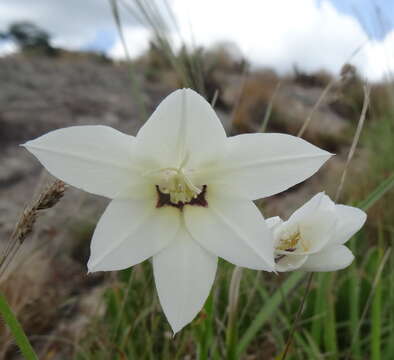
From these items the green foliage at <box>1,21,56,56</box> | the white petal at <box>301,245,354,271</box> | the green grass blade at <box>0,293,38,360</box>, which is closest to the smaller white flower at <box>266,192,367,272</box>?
the white petal at <box>301,245,354,271</box>

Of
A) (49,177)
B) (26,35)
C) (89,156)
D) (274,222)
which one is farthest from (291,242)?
(26,35)

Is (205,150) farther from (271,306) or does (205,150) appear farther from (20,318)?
(20,318)

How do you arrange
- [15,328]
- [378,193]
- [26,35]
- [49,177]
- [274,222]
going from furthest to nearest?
1. [26,35]
2. [49,177]
3. [378,193]
4. [274,222]
5. [15,328]

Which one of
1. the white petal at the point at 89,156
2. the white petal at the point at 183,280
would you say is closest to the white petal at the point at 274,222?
the white petal at the point at 183,280

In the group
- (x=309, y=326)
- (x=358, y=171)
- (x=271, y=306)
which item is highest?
(x=271, y=306)

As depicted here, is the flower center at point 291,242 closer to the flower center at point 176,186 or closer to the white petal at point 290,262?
the white petal at point 290,262

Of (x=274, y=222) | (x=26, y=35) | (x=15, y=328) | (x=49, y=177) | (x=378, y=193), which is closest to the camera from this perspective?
(x=15, y=328)

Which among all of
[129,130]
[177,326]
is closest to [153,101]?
[129,130]

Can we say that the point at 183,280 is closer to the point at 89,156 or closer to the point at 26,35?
the point at 89,156

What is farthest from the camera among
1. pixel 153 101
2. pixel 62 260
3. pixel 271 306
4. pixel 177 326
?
pixel 153 101
